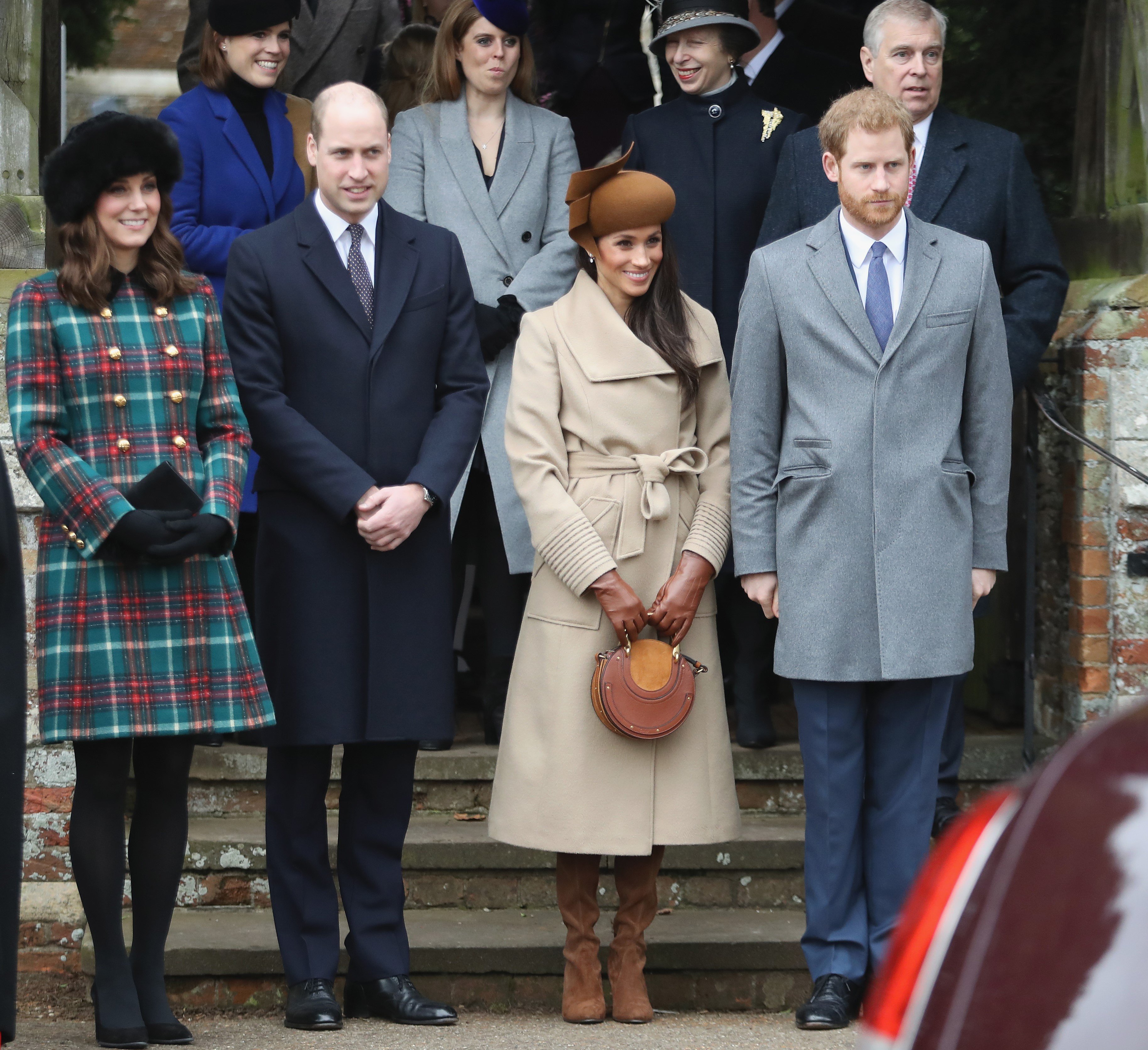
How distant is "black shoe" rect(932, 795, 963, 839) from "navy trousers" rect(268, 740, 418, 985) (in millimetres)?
1524

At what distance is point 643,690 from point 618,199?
115 centimetres

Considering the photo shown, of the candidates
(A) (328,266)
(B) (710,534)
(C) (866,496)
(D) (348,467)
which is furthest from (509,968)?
(A) (328,266)

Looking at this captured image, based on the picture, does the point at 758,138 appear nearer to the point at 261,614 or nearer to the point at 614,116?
the point at 614,116

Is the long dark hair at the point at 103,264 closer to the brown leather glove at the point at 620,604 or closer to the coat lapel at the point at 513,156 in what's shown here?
the brown leather glove at the point at 620,604

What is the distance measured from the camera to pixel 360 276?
4172 mm

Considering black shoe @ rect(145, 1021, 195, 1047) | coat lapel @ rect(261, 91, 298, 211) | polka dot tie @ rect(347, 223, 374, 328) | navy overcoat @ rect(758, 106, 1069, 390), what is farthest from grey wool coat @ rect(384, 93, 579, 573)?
black shoe @ rect(145, 1021, 195, 1047)

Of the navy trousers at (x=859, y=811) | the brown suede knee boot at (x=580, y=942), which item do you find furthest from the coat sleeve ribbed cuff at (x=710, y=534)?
the brown suede knee boot at (x=580, y=942)

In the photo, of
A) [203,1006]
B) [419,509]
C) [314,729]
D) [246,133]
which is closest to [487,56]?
[246,133]

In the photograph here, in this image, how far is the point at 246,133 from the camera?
201 inches

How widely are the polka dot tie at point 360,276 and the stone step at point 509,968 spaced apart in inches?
63.9

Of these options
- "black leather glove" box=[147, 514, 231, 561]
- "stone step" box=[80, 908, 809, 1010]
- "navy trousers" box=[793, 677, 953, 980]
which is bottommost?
"stone step" box=[80, 908, 809, 1010]

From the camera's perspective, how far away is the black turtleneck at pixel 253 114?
513 centimetres

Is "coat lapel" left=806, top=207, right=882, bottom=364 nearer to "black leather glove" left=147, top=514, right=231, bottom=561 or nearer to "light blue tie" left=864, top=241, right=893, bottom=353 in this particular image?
"light blue tie" left=864, top=241, right=893, bottom=353

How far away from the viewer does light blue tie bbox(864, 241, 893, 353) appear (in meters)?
4.06
